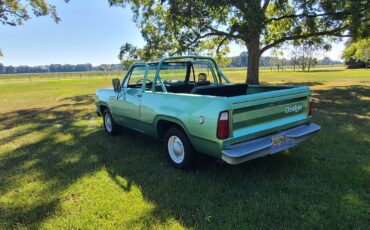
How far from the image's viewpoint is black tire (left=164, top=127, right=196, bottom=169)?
453 cm

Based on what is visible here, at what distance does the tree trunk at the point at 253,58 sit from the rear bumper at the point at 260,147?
12506mm

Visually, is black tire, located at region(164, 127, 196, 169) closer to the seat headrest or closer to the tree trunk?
the seat headrest

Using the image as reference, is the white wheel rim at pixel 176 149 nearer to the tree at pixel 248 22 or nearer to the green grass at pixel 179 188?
the green grass at pixel 179 188

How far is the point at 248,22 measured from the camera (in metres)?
12.6

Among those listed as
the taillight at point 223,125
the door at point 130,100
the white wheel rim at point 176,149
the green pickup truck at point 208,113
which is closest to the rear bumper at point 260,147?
the green pickup truck at point 208,113

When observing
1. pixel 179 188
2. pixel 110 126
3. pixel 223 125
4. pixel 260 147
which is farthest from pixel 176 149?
pixel 110 126

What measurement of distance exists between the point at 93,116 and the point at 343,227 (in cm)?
893

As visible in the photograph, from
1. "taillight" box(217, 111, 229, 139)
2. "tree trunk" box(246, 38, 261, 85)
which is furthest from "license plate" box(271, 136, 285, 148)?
"tree trunk" box(246, 38, 261, 85)

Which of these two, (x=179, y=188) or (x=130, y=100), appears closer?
(x=179, y=188)

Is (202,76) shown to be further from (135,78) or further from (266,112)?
(266,112)

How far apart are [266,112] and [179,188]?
63.6 inches

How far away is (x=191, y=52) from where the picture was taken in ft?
59.2

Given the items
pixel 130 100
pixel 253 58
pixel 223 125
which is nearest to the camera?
pixel 223 125

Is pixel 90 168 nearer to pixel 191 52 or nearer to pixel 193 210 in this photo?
pixel 193 210
